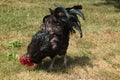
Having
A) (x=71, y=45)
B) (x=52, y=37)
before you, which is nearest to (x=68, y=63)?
(x=52, y=37)

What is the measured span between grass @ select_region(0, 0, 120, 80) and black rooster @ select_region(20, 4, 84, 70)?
57cm

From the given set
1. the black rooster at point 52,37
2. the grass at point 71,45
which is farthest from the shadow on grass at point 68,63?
the black rooster at point 52,37

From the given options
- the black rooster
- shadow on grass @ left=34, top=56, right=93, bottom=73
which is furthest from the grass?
the black rooster

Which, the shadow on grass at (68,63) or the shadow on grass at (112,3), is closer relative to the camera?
A: the shadow on grass at (68,63)

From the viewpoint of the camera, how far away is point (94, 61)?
38.2 ft

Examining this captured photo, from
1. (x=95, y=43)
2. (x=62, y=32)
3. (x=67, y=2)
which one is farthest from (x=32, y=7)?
(x=62, y=32)

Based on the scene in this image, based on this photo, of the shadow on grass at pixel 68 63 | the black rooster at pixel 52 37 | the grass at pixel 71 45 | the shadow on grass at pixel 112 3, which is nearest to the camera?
the black rooster at pixel 52 37

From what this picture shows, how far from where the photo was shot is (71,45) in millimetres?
13000

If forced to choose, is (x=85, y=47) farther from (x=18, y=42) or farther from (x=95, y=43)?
(x=18, y=42)

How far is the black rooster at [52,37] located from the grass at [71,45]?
572mm

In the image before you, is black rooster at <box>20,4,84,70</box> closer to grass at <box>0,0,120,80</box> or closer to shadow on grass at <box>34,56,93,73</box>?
shadow on grass at <box>34,56,93,73</box>

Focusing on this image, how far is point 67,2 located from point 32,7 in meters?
3.63

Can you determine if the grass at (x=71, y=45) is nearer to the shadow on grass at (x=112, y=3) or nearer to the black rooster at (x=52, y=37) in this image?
the black rooster at (x=52, y=37)

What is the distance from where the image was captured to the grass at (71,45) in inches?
401
